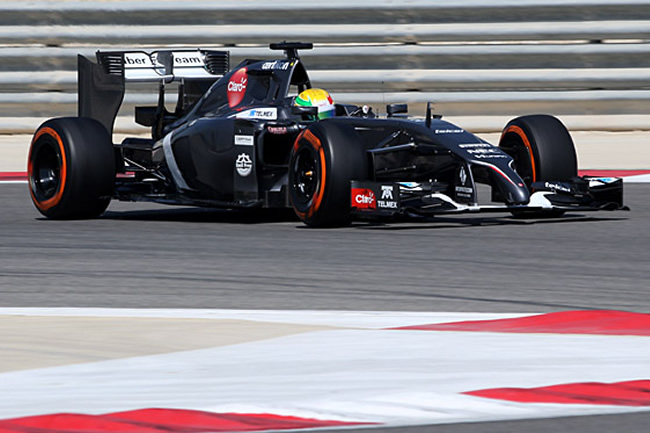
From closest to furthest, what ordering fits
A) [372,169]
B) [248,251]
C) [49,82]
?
[248,251]
[372,169]
[49,82]

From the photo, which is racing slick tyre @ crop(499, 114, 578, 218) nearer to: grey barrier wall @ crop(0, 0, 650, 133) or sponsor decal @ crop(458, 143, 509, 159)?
sponsor decal @ crop(458, 143, 509, 159)

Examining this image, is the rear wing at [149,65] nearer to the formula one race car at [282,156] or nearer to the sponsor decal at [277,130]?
the formula one race car at [282,156]

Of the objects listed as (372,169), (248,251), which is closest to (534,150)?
(372,169)

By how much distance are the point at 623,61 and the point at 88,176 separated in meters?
6.90

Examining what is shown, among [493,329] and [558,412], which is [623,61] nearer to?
[493,329]

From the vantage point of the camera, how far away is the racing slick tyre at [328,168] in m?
8.64

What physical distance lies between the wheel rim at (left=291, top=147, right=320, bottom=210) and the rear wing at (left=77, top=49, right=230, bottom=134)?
1886 mm

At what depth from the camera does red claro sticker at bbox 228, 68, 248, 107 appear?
32.5 feet

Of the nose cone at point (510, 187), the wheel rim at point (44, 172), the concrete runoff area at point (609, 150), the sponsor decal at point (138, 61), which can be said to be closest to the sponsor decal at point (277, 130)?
the nose cone at point (510, 187)

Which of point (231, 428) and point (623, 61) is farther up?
point (623, 61)

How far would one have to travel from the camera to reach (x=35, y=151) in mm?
10227

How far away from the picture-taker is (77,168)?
9766 mm

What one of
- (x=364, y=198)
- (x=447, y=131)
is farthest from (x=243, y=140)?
(x=447, y=131)

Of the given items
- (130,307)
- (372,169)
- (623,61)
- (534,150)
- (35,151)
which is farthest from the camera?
(623,61)
